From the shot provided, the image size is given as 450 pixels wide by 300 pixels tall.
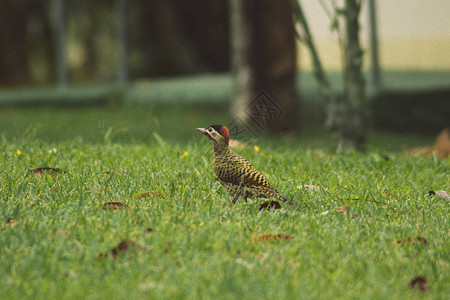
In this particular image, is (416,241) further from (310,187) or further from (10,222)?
(10,222)

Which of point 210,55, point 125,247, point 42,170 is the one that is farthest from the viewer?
point 210,55

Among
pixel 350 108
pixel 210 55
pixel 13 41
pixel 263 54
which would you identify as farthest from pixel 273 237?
pixel 13 41

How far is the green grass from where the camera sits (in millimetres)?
2277

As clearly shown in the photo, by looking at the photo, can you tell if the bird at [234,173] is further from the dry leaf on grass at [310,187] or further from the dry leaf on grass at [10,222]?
the dry leaf on grass at [10,222]

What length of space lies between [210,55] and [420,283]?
12.5 meters

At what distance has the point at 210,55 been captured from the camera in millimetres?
14539

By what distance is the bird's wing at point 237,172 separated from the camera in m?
3.25

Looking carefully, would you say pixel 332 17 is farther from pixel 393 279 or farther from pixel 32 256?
pixel 32 256

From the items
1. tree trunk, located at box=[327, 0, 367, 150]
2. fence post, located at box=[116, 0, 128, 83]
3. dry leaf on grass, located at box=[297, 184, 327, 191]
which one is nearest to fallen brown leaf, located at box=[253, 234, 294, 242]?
dry leaf on grass, located at box=[297, 184, 327, 191]

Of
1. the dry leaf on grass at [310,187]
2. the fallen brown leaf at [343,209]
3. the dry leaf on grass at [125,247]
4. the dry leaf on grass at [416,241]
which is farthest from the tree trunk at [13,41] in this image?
the dry leaf on grass at [416,241]

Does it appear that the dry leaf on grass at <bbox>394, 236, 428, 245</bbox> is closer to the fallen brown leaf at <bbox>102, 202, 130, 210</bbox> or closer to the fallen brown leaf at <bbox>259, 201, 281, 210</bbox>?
the fallen brown leaf at <bbox>259, 201, 281, 210</bbox>

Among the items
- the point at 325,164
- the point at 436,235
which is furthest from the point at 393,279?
the point at 325,164

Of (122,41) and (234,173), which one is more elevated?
(234,173)

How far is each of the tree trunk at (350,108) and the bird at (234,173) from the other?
2.70m
